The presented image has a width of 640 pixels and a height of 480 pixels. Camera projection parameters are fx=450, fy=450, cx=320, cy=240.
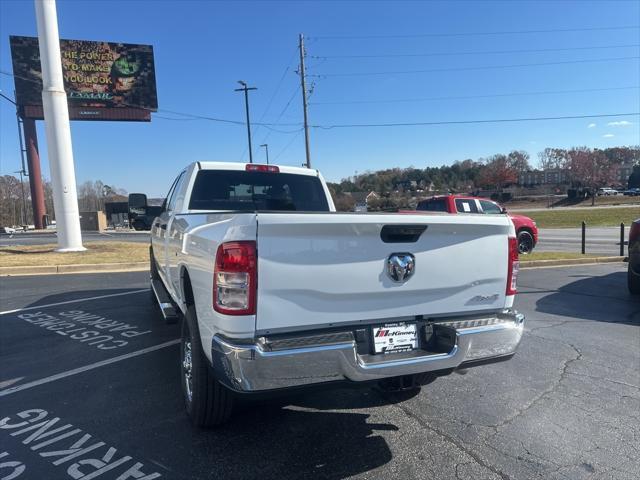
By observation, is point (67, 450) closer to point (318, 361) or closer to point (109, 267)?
point (318, 361)

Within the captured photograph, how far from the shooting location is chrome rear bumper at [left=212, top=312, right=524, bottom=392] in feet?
7.82

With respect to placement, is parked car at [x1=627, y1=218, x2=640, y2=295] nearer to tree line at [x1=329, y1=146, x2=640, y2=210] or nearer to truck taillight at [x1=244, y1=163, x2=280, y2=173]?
truck taillight at [x1=244, y1=163, x2=280, y2=173]

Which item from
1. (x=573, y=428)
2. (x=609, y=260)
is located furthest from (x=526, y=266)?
(x=573, y=428)

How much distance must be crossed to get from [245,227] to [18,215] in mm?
94272

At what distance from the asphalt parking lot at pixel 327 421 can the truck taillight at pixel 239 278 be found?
64 cm

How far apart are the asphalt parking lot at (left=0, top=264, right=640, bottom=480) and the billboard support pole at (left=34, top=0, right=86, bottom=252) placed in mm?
9559

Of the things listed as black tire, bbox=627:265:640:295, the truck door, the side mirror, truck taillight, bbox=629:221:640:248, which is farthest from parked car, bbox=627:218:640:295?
the side mirror

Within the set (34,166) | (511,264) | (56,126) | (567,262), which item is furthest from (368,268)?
(34,166)

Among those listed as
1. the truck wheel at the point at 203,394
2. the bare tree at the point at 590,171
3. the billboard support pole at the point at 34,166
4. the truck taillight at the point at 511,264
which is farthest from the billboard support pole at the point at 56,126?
the bare tree at the point at 590,171

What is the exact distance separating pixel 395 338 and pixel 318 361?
56cm

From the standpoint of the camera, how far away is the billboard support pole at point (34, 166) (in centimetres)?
3909

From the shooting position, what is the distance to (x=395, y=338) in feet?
9.09

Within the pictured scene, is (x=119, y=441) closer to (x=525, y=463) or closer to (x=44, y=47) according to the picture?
(x=525, y=463)

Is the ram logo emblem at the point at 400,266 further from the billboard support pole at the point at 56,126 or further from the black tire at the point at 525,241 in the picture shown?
the billboard support pole at the point at 56,126
